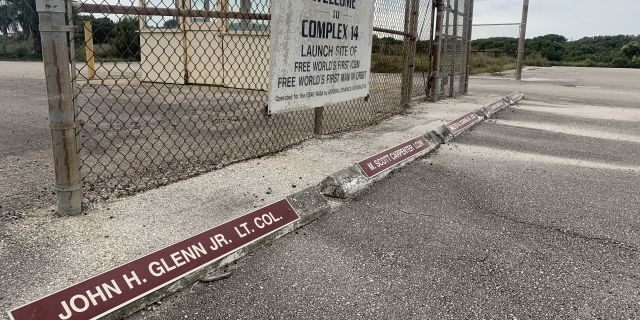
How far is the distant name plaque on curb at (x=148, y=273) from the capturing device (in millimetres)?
2160

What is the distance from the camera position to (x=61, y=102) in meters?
2.93

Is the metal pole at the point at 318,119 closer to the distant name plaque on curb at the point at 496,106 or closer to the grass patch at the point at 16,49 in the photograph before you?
the distant name plaque on curb at the point at 496,106

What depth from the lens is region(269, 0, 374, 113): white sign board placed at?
451cm

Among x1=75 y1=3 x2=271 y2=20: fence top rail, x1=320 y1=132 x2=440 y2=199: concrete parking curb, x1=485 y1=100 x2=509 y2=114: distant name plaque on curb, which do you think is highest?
x1=75 y1=3 x2=271 y2=20: fence top rail

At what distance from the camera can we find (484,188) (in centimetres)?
439

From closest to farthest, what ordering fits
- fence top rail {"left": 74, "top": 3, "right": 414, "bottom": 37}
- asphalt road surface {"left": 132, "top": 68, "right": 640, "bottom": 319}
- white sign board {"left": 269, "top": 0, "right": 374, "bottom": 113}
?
asphalt road surface {"left": 132, "top": 68, "right": 640, "bottom": 319} < fence top rail {"left": 74, "top": 3, "right": 414, "bottom": 37} < white sign board {"left": 269, "top": 0, "right": 374, "bottom": 113}

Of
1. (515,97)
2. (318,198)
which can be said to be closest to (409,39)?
(515,97)

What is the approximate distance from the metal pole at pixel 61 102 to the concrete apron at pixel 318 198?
43.6 inches

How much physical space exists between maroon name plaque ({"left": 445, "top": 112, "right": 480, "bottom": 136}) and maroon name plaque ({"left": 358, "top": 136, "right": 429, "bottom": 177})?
3.28ft

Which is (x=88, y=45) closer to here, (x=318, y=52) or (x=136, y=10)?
(x=318, y=52)

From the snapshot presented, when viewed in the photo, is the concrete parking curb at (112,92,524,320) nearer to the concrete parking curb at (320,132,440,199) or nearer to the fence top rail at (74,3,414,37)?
the concrete parking curb at (320,132,440,199)

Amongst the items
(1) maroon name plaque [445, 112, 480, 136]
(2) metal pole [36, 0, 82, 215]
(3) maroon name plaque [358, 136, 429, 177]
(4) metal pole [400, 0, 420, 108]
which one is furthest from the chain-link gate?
(2) metal pole [36, 0, 82, 215]

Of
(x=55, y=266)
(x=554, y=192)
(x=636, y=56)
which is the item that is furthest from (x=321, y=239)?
(x=636, y=56)

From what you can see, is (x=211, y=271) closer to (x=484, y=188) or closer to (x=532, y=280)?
(x=532, y=280)
